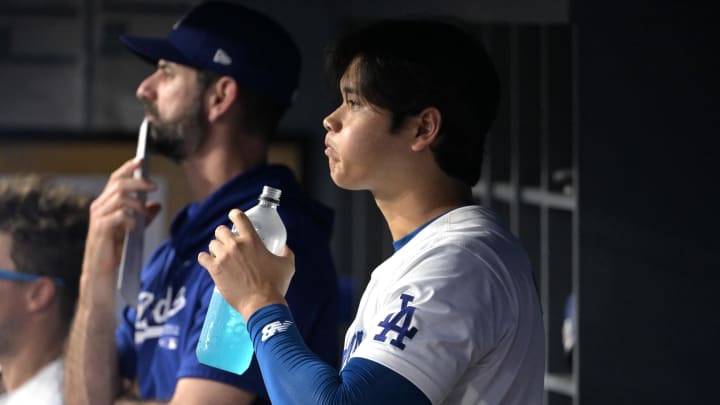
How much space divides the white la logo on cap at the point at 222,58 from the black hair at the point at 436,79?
2.10 ft

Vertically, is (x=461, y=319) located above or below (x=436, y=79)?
below

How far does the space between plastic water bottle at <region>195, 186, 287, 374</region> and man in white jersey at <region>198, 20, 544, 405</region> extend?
0.10m

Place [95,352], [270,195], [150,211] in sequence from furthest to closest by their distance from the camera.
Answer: [150,211], [95,352], [270,195]

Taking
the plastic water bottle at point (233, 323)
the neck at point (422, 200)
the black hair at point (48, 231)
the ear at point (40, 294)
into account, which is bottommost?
the ear at point (40, 294)

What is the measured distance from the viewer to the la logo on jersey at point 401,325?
3.50ft

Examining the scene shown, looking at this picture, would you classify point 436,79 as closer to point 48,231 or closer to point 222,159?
point 222,159

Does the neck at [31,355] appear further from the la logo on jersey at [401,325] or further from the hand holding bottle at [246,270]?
the la logo on jersey at [401,325]

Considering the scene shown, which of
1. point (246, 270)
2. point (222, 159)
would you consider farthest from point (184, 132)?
point (246, 270)

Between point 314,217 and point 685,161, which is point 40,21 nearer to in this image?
point 314,217

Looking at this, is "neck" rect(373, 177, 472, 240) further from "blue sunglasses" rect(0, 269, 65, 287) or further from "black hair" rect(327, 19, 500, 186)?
"blue sunglasses" rect(0, 269, 65, 287)

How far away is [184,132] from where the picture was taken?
1.89 m

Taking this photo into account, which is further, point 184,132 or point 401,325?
point 184,132

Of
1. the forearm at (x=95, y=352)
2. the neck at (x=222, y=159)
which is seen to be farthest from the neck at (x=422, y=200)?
the forearm at (x=95, y=352)

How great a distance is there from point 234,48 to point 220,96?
0.09 m
